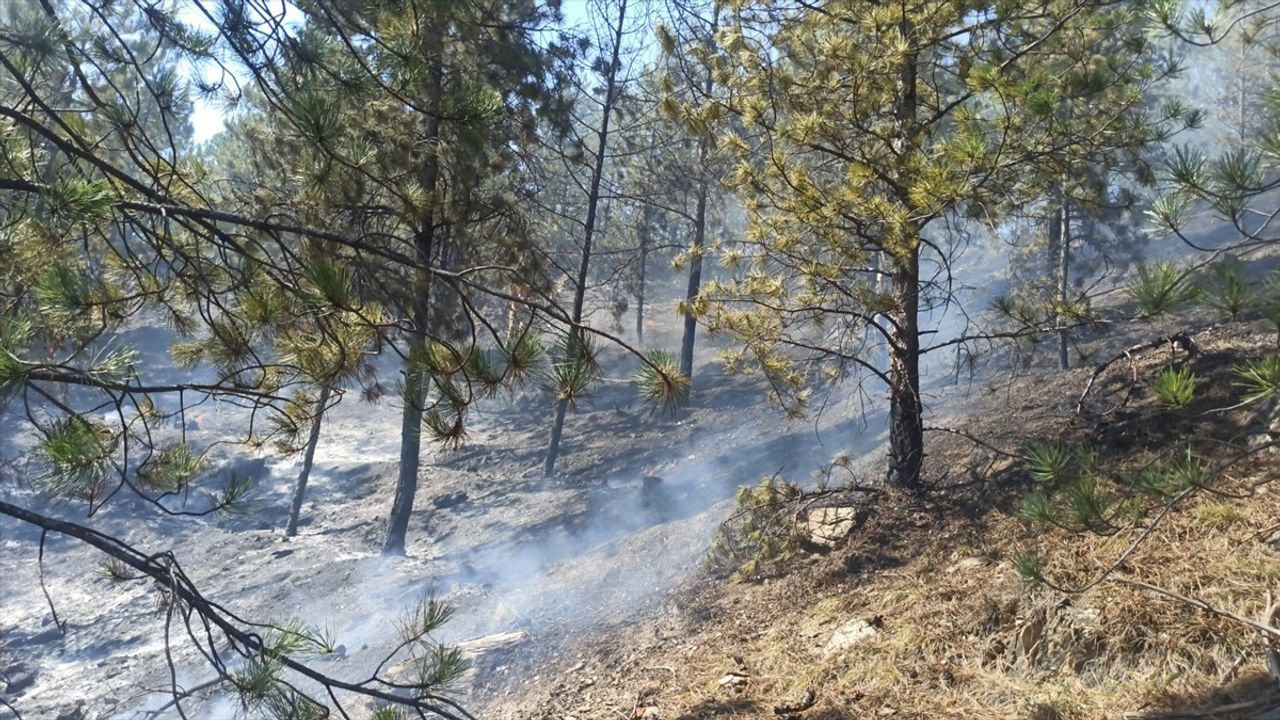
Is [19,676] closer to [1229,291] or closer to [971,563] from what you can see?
[971,563]

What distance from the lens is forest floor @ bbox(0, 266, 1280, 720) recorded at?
420cm

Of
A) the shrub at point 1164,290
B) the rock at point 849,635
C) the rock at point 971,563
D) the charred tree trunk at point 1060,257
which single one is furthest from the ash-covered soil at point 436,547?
the shrub at point 1164,290

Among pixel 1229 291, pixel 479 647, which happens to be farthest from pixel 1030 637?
pixel 479 647

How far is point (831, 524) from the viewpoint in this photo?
6.77 m

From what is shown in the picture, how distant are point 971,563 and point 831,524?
1416 millimetres

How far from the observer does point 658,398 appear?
3.38 meters

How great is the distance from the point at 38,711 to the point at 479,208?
8.70m

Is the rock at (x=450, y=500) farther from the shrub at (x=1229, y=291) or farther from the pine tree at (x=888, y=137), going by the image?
the shrub at (x=1229, y=291)

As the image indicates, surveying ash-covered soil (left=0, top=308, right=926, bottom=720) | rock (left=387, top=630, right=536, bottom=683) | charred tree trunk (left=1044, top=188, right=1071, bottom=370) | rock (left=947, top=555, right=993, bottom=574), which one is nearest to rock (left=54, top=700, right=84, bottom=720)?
ash-covered soil (left=0, top=308, right=926, bottom=720)

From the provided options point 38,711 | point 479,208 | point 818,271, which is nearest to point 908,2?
point 818,271

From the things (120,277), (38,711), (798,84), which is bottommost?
(38,711)

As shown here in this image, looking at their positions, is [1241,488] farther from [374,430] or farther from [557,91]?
[374,430]

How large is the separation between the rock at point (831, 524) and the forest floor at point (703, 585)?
18 cm

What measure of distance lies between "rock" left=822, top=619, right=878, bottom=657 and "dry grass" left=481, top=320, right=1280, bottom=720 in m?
0.06
